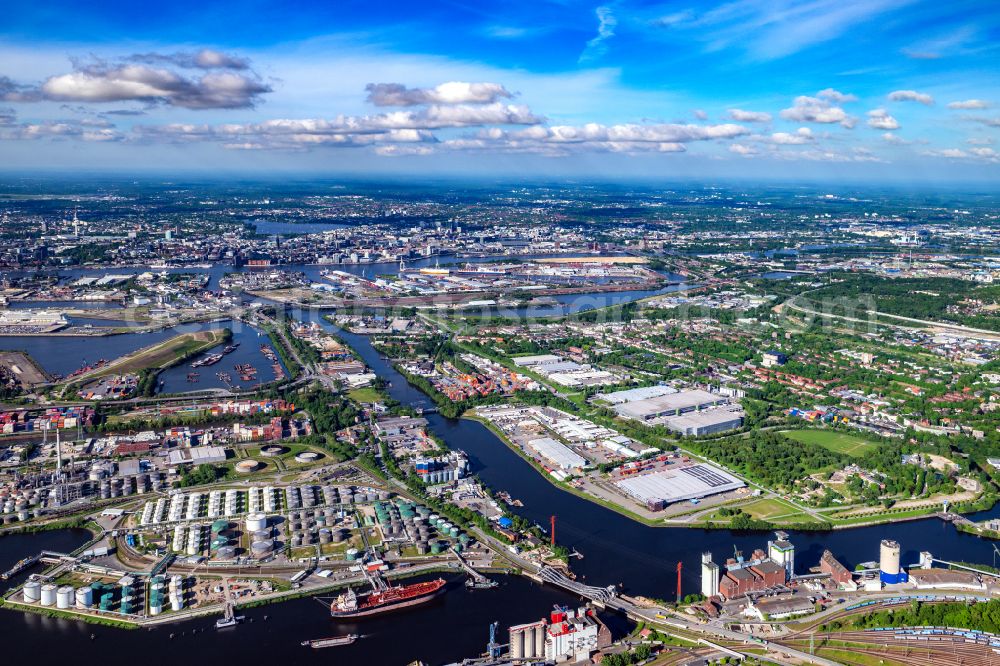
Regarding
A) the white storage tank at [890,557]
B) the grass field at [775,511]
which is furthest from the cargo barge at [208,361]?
the white storage tank at [890,557]

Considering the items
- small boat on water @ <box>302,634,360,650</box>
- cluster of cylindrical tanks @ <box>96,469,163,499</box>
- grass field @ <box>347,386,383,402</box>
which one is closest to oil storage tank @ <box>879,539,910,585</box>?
small boat on water @ <box>302,634,360,650</box>

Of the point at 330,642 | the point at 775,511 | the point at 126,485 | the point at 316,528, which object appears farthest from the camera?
the point at 126,485

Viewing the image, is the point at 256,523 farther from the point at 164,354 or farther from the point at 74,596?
the point at 164,354

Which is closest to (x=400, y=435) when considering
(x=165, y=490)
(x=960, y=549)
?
(x=165, y=490)

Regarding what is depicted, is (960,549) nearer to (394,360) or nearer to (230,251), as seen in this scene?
(394,360)

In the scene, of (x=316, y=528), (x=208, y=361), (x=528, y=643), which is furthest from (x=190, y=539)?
(x=208, y=361)

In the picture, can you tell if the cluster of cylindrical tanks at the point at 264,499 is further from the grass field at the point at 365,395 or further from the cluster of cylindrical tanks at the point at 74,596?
the grass field at the point at 365,395
